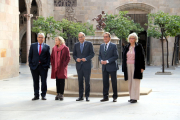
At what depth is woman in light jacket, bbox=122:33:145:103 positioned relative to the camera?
8.24m

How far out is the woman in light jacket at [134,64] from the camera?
27.0 feet

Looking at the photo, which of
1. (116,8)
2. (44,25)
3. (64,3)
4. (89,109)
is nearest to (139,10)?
(116,8)

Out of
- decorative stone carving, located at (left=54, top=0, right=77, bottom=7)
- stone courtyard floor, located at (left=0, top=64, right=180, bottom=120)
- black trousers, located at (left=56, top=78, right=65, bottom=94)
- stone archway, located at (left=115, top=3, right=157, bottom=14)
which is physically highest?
decorative stone carving, located at (left=54, top=0, right=77, bottom=7)

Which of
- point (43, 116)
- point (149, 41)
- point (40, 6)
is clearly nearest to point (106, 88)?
point (43, 116)

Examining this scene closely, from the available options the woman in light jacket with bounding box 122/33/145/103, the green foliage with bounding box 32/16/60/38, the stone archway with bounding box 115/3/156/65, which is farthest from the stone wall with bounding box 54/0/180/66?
Answer: the woman in light jacket with bounding box 122/33/145/103

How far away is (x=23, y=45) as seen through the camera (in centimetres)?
3409

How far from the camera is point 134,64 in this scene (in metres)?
8.32

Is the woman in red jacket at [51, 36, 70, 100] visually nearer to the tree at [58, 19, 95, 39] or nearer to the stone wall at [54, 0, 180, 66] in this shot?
the tree at [58, 19, 95, 39]

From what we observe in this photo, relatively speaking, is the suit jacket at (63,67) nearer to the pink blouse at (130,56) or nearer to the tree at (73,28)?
the pink blouse at (130,56)

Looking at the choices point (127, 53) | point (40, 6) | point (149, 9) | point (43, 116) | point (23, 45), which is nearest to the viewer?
point (43, 116)

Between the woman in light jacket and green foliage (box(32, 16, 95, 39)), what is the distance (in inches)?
660

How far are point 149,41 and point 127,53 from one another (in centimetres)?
2171

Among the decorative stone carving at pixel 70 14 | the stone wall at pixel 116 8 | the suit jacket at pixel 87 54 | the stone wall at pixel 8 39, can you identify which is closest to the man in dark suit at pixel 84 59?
the suit jacket at pixel 87 54

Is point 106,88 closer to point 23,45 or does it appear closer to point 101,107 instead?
point 101,107
